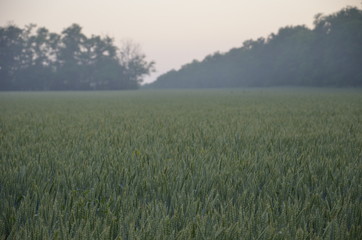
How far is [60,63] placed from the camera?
243ft

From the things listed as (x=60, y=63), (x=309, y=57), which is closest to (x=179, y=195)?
(x=309, y=57)

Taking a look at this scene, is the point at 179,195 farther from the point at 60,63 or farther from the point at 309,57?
the point at 60,63

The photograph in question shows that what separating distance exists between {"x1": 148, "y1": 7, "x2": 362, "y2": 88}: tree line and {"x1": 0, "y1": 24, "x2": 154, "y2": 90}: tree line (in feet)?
115

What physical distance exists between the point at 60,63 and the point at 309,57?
205 ft

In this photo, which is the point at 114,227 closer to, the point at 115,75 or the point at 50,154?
the point at 50,154

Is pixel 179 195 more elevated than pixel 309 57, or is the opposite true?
pixel 309 57

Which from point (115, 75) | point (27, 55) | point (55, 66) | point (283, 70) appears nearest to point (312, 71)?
point (283, 70)

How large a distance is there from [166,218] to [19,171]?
1501 mm

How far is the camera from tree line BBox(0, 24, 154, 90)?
67.6 meters

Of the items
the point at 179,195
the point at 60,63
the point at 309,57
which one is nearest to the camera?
the point at 179,195

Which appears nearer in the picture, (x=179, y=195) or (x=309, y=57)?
(x=179, y=195)

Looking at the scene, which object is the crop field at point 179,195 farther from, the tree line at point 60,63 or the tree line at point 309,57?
the tree line at point 60,63

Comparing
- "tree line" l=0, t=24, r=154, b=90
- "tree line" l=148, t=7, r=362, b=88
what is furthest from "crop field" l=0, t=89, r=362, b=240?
"tree line" l=0, t=24, r=154, b=90

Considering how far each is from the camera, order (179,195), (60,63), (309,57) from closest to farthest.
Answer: (179,195)
(309,57)
(60,63)
